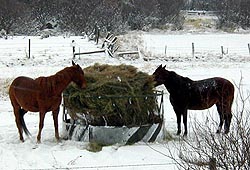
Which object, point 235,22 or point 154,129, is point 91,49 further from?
point 235,22

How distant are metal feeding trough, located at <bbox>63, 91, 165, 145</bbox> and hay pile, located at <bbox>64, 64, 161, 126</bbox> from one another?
0.10 meters

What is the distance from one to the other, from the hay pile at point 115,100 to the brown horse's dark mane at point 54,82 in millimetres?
314

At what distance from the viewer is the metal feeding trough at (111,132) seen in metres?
9.38

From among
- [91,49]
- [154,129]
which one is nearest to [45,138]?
[154,129]

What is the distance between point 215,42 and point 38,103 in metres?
28.7

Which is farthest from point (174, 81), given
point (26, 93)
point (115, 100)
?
point (26, 93)

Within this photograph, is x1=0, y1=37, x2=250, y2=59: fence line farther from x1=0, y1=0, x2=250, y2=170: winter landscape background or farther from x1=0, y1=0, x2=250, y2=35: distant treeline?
x1=0, y1=0, x2=250, y2=35: distant treeline

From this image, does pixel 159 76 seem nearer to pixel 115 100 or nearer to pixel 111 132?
pixel 115 100

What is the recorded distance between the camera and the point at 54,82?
9.51 meters

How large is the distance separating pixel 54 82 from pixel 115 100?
48.5 inches

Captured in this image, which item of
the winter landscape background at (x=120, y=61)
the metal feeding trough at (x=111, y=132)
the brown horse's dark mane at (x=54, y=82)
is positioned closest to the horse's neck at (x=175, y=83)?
the metal feeding trough at (x=111, y=132)

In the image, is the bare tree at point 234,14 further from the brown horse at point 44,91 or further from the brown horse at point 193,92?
the brown horse at point 44,91

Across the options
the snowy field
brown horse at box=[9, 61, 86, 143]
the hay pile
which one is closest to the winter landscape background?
the snowy field

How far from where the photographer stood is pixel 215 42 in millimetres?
36688
